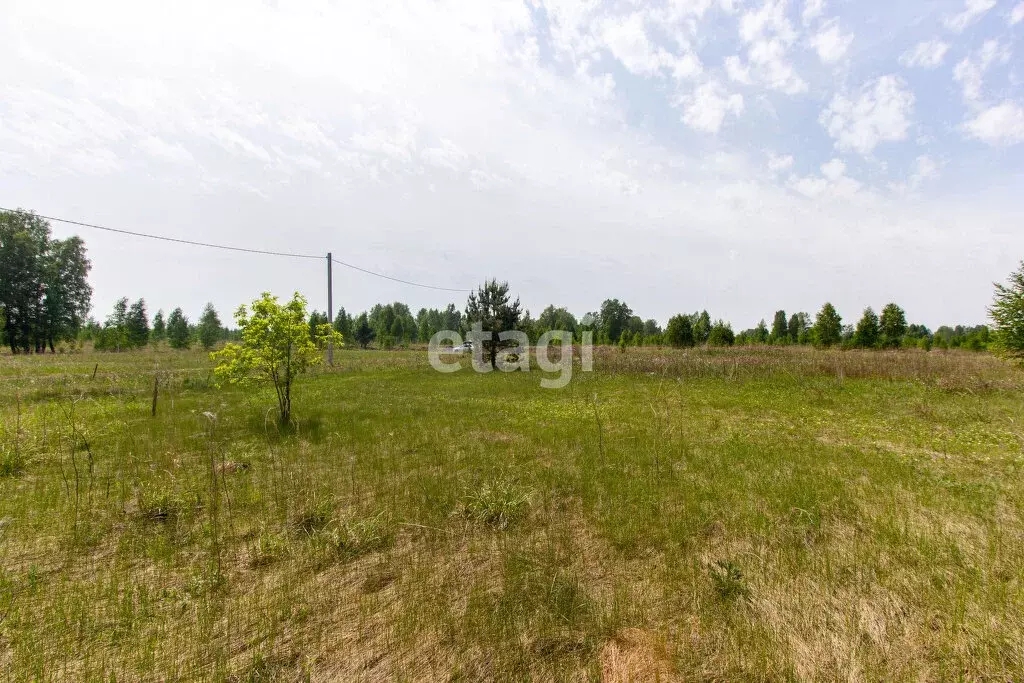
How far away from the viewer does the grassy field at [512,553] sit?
240cm

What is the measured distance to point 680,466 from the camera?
6086mm

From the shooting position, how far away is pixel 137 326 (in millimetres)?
41844

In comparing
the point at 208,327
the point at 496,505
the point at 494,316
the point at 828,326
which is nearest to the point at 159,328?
the point at 208,327

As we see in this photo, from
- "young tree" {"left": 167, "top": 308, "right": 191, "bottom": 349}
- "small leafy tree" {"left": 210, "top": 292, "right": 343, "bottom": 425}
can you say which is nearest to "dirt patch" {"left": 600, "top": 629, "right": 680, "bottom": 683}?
"small leafy tree" {"left": 210, "top": 292, "right": 343, "bottom": 425}

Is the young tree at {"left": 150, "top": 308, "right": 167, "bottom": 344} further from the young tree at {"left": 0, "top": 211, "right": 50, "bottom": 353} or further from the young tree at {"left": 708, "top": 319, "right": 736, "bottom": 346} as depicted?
the young tree at {"left": 708, "top": 319, "right": 736, "bottom": 346}

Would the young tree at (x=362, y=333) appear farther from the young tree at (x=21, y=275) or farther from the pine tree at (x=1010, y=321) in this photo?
the pine tree at (x=1010, y=321)

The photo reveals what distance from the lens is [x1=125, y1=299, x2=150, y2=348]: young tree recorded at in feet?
131

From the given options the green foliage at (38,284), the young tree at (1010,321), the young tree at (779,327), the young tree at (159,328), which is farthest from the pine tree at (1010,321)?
the young tree at (159,328)

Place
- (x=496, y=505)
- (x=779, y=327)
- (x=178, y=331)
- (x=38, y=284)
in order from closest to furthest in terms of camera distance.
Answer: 1. (x=496, y=505)
2. (x=38, y=284)
3. (x=178, y=331)
4. (x=779, y=327)

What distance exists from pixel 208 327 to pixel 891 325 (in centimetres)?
7520

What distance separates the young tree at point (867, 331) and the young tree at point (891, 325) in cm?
164

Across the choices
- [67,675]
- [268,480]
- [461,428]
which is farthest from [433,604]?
[461,428]

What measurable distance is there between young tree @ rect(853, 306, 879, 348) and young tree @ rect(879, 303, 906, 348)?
164 centimetres

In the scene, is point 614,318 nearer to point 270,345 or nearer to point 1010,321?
point 1010,321
